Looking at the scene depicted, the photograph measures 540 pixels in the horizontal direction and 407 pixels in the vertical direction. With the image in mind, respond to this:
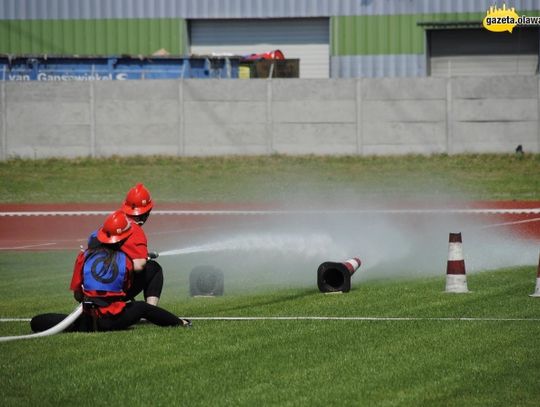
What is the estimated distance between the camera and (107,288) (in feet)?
35.3

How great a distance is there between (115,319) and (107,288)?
386 millimetres

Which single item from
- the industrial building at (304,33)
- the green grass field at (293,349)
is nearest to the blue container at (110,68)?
the industrial building at (304,33)

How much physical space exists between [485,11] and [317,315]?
110 feet

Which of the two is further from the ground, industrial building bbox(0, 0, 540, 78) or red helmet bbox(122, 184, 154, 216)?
industrial building bbox(0, 0, 540, 78)

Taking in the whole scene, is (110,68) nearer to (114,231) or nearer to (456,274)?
(456,274)

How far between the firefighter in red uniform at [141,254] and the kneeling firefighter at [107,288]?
0.11m

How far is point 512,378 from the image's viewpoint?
866cm

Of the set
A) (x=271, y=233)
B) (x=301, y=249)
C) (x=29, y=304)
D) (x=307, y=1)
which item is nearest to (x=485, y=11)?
(x=307, y=1)

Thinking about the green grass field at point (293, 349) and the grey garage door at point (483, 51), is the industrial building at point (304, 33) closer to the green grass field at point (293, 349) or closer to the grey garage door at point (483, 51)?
the grey garage door at point (483, 51)

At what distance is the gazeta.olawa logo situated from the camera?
4341cm

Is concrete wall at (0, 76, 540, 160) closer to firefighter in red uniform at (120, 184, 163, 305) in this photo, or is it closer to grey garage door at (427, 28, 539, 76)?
grey garage door at (427, 28, 539, 76)

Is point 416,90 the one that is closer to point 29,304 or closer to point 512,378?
point 29,304

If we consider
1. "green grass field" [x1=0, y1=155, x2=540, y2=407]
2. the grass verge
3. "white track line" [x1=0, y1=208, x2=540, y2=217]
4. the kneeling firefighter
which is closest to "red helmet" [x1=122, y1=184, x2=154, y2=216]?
the kneeling firefighter

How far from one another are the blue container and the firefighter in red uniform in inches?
1094
